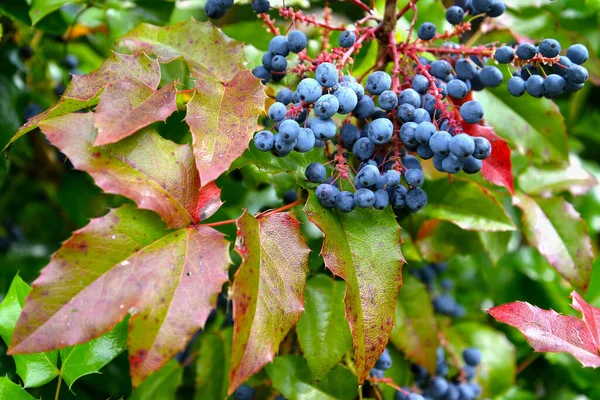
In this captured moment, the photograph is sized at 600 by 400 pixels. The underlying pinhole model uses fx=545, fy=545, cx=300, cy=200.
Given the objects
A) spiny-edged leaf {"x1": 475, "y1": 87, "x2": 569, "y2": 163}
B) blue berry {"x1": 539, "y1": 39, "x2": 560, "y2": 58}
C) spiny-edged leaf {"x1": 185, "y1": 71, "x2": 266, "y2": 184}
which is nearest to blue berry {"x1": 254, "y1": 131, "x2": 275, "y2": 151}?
spiny-edged leaf {"x1": 185, "y1": 71, "x2": 266, "y2": 184}

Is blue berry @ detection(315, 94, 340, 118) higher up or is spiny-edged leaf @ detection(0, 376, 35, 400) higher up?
blue berry @ detection(315, 94, 340, 118)

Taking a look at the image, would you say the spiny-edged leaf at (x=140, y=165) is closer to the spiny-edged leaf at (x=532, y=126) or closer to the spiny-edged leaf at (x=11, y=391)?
the spiny-edged leaf at (x=11, y=391)

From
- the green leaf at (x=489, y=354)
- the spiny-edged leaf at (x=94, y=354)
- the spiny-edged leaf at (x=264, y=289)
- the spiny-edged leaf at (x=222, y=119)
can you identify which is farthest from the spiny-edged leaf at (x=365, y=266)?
the green leaf at (x=489, y=354)

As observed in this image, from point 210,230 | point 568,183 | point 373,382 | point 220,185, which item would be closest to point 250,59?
point 220,185

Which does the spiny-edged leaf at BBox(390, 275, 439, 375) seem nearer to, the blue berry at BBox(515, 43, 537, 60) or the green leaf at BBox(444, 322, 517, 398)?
the green leaf at BBox(444, 322, 517, 398)

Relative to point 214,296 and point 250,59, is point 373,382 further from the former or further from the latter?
point 250,59

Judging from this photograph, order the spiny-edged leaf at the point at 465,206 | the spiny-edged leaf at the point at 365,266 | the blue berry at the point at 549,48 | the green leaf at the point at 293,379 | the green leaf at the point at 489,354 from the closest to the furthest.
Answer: the spiny-edged leaf at the point at 365,266 < the blue berry at the point at 549,48 < the green leaf at the point at 293,379 < the spiny-edged leaf at the point at 465,206 < the green leaf at the point at 489,354
